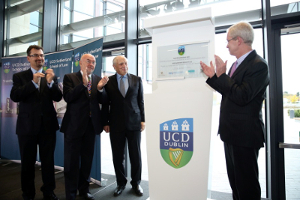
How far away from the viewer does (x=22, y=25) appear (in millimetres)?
5273

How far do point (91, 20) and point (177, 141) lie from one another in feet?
11.7

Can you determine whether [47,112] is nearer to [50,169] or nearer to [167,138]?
[50,169]

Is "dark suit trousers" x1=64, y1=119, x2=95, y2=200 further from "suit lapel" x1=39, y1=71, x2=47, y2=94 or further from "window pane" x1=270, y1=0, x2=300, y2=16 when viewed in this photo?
"window pane" x1=270, y1=0, x2=300, y2=16

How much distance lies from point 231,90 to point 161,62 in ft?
1.90

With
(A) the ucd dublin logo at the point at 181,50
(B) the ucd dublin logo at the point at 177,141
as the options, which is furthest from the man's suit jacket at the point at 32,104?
(A) the ucd dublin logo at the point at 181,50

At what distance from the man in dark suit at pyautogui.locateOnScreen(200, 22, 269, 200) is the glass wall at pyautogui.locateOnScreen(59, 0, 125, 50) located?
266 cm

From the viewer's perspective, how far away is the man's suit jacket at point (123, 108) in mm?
2621

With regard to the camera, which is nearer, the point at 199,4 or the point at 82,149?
the point at 82,149

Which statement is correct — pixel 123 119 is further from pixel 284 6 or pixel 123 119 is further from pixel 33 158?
pixel 284 6

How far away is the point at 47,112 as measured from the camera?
240cm

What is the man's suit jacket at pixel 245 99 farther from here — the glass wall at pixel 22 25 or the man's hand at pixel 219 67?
the glass wall at pixel 22 25

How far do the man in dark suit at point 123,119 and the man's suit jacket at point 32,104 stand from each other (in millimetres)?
656

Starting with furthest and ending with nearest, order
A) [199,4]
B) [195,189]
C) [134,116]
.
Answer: [199,4] < [134,116] < [195,189]

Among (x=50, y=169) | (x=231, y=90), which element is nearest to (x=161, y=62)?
(x=231, y=90)
